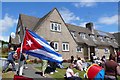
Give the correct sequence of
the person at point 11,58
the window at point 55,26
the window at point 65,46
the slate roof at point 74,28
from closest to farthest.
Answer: the person at point 11,58 → the window at point 55,26 → the slate roof at point 74,28 → the window at point 65,46

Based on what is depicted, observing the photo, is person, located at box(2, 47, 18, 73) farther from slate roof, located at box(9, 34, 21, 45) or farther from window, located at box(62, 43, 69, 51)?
window, located at box(62, 43, 69, 51)

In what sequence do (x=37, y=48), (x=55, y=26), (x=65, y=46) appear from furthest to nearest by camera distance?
(x=65, y=46) → (x=55, y=26) → (x=37, y=48)

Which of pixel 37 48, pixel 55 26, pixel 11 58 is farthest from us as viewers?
pixel 55 26

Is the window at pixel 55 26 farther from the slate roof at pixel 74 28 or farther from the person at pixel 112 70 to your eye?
the person at pixel 112 70

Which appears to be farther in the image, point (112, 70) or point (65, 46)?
point (65, 46)

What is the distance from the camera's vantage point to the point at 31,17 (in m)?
33.1

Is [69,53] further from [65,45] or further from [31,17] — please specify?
[31,17]

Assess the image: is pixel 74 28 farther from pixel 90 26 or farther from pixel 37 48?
pixel 37 48

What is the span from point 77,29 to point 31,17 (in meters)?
10.9

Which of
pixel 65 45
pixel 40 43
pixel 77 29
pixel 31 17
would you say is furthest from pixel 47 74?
pixel 77 29

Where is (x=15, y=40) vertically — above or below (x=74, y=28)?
below

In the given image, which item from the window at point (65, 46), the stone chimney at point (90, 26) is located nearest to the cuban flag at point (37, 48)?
the window at point (65, 46)

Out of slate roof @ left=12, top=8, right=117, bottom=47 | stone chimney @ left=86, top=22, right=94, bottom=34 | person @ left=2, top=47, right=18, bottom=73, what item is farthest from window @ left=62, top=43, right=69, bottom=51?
person @ left=2, top=47, right=18, bottom=73

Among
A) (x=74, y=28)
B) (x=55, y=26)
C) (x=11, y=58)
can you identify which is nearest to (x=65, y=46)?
(x=55, y=26)
